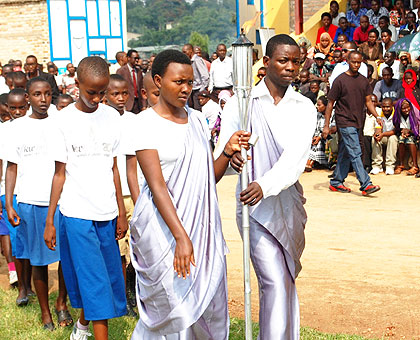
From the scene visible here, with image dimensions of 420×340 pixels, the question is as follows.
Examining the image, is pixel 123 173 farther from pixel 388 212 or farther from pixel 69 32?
pixel 69 32

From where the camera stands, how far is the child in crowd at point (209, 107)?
49.5ft

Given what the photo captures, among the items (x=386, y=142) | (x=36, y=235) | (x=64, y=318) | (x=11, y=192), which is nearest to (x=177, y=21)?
(x=386, y=142)

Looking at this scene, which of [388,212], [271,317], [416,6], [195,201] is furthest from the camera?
[416,6]

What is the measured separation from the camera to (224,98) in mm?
15641

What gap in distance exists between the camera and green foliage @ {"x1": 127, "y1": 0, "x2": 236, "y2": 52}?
93062mm

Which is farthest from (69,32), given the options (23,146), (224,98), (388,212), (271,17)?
(23,146)

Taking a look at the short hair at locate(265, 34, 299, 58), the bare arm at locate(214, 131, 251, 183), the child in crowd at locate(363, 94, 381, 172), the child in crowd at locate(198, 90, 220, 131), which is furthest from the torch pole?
the child in crowd at locate(198, 90, 220, 131)

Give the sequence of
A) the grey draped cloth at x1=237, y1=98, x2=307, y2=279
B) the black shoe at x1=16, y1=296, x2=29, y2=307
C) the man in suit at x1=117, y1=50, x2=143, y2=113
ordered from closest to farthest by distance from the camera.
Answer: the grey draped cloth at x1=237, y1=98, x2=307, y2=279 < the black shoe at x1=16, y1=296, x2=29, y2=307 < the man in suit at x1=117, y1=50, x2=143, y2=113

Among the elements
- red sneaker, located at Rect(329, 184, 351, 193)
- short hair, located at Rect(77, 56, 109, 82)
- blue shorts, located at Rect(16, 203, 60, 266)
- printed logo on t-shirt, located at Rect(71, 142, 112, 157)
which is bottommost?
red sneaker, located at Rect(329, 184, 351, 193)

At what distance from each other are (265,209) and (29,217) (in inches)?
89.3

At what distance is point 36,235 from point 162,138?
2426mm

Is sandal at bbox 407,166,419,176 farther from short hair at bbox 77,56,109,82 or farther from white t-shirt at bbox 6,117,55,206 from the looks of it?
short hair at bbox 77,56,109,82

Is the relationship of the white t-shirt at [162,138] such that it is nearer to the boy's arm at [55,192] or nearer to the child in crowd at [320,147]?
the boy's arm at [55,192]

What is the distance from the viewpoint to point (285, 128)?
4.31 m
